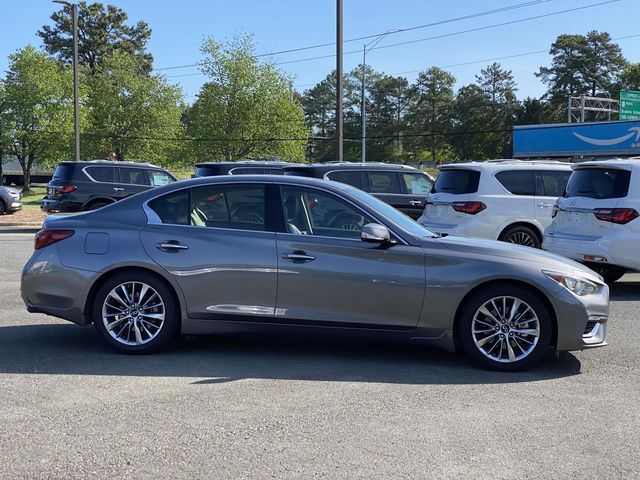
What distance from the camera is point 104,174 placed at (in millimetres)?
19266

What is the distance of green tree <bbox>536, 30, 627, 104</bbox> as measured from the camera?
74.2 metres

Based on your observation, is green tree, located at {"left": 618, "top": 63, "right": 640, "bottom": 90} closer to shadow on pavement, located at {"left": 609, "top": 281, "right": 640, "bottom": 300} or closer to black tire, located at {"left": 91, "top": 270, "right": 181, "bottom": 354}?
shadow on pavement, located at {"left": 609, "top": 281, "right": 640, "bottom": 300}

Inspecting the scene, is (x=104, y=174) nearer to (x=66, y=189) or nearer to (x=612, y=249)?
(x=66, y=189)

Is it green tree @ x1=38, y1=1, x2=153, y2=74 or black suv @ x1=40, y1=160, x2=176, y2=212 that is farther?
green tree @ x1=38, y1=1, x2=153, y2=74

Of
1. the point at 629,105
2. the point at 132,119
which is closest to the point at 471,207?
the point at 629,105

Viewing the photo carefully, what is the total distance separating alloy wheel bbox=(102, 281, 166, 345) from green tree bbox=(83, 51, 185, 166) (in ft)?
132

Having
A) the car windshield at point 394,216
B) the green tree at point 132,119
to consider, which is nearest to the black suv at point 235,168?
the car windshield at point 394,216

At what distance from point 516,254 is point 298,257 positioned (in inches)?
70.9

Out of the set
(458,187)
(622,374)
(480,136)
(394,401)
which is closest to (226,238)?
(394,401)

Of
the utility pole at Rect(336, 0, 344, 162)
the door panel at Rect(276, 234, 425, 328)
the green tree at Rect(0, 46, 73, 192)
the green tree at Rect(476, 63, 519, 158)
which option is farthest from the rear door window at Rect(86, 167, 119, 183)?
the green tree at Rect(476, 63, 519, 158)

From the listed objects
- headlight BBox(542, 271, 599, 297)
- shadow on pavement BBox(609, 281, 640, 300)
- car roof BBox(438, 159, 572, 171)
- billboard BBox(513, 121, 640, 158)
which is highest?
billboard BBox(513, 121, 640, 158)

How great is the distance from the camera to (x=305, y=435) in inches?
163

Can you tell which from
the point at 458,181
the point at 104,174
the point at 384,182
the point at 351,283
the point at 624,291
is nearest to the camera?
the point at 351,283

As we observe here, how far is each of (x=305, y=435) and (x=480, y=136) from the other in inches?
2898
